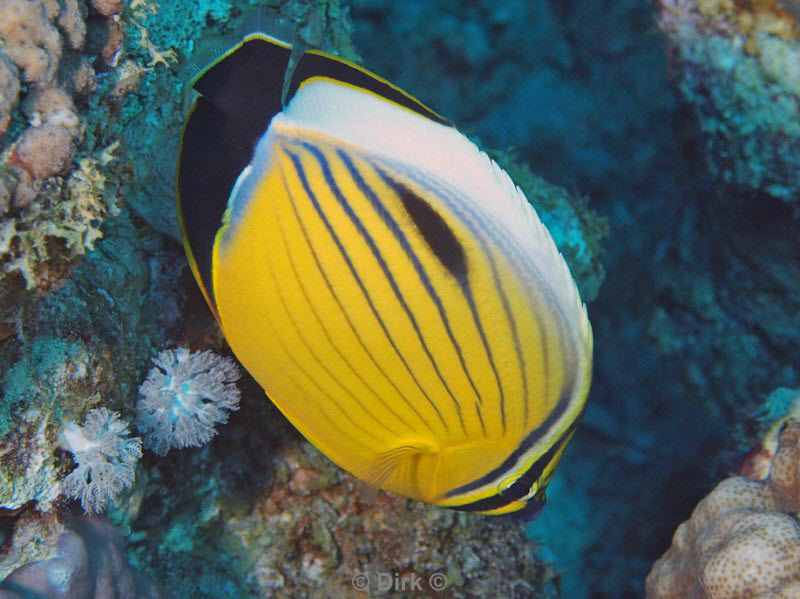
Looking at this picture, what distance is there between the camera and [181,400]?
185 centimetres

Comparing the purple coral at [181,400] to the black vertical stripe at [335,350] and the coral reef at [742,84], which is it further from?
the coral reef at [742,84]

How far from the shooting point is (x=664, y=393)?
323cm

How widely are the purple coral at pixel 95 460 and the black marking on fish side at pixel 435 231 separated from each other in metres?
0.90

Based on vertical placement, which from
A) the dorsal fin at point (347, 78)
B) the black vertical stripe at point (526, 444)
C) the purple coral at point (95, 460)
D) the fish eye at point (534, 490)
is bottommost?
the purple coral at point (95, 460)

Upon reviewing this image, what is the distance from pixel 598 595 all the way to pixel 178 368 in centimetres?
247

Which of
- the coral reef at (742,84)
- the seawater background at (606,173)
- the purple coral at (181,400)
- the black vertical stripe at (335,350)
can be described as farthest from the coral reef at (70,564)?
the coral reef at (742,84)

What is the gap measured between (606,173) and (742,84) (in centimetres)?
74

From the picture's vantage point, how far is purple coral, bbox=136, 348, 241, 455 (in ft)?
5.99

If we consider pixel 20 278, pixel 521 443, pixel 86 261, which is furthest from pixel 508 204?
pixel 86 261

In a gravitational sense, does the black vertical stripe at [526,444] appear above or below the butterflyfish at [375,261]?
below

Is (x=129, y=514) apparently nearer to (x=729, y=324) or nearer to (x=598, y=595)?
(x=598, y=595)

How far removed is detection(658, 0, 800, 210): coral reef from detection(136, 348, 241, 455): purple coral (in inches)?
97.4

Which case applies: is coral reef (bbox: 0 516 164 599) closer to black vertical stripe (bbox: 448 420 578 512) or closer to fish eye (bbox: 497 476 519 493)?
black vertical stripe (bbox: 448 420 578 512)

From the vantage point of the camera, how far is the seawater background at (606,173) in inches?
106
